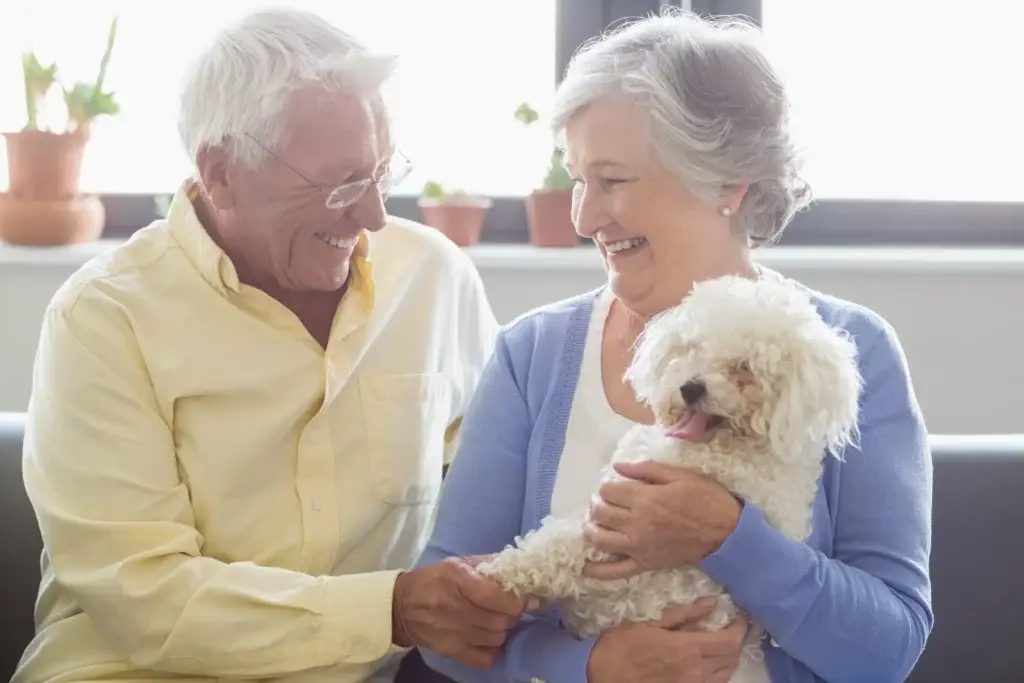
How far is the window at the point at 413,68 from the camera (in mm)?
2615

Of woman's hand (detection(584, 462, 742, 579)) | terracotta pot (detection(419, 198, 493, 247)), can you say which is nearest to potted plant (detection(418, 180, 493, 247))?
terracotta pot (detection(419, 198, 493, 247))

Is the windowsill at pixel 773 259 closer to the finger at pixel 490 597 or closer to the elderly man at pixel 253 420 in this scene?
the elderly man at pixel 253 420

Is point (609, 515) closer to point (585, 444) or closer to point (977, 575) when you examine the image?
point (585, 444)

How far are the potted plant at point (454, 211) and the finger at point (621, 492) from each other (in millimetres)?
1244

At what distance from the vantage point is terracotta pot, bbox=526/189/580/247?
8.18 ft

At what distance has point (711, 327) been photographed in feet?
4.13

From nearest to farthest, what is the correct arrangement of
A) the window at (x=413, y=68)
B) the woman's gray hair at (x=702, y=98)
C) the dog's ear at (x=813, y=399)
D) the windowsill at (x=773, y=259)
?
the dog's ear at (x=813, y=399)
the woman's gray hair at (x=702, y=98)
the windowsill at (x=773, y=259)
the window at (x=413, y=68)

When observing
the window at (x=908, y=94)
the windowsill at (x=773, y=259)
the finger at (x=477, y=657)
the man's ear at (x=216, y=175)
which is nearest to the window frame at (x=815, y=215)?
the window at (x=908, y=94)

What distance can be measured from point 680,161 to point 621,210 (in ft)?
0.32

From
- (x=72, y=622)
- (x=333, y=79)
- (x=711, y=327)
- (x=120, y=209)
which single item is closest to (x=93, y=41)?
(x=120, y=209)

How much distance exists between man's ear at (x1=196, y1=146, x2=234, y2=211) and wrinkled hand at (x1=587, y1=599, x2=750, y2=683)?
76 cm

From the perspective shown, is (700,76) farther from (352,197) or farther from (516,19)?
(516,19)

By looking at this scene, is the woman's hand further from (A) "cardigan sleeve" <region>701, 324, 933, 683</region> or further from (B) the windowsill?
(B) the windowsill

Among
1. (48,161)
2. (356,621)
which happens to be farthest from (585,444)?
(48,161)
